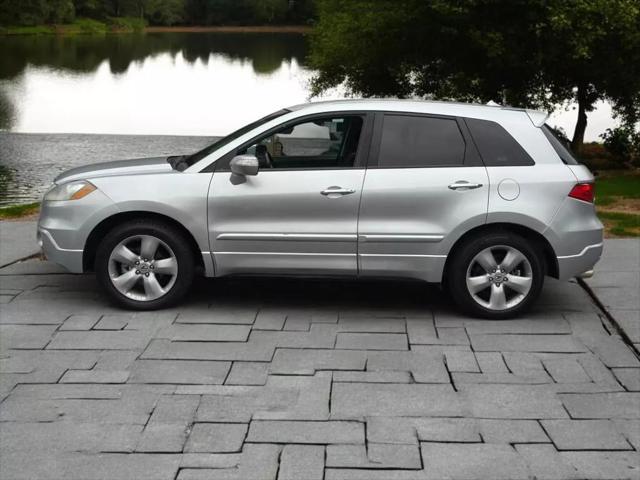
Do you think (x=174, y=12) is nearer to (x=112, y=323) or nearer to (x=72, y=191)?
(x=72, y=191)

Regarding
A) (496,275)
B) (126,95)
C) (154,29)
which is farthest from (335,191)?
(154,29)

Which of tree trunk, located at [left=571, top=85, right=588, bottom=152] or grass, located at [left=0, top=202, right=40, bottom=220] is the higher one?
tree trunk, located at [left=571, top=85, right=588, bottom=152]

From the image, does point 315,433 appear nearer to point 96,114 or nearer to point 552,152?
point 552,152

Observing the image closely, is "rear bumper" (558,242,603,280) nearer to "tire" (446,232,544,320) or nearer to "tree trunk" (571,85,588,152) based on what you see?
"tire" (446,232,544,320)

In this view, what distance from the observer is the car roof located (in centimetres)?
705

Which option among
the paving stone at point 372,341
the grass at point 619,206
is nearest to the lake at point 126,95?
the grass at point 619,206

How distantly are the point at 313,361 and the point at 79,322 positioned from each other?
6.24 feet

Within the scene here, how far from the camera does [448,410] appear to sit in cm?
518

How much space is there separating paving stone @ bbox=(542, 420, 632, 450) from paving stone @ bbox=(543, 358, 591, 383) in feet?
2.20

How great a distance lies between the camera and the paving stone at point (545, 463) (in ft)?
14.5

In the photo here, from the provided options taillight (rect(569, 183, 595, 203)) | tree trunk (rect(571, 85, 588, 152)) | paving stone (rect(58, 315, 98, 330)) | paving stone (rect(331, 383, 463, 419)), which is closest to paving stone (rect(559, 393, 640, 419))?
paving stone (rect(331, 383, 463, 419))

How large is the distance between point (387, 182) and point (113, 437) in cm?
292

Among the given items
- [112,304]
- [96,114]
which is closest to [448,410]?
[112,304]

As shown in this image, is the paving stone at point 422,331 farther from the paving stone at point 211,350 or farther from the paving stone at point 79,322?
the paving stone at point 79,322
